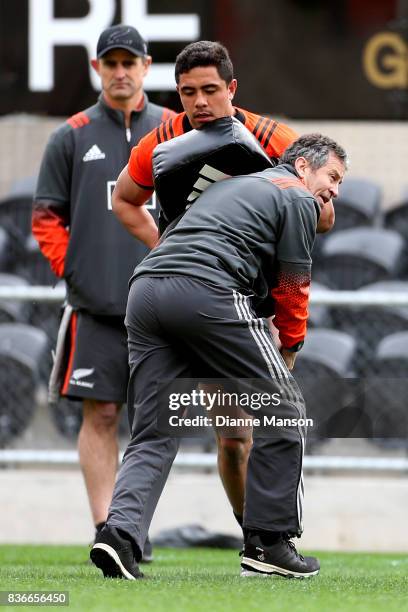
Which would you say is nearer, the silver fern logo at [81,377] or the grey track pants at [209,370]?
the grey track pants at [209,370]

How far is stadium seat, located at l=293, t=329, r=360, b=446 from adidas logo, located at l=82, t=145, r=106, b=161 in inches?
48.0

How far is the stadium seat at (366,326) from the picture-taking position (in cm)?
693

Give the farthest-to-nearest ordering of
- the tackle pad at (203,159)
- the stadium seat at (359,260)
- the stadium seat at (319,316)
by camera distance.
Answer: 1. the stadium seat at (359,260)
2. the stadium seat at (319,316)
3. the tackle pad at (203,159)

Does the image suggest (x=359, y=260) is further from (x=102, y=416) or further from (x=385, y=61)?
(x=102, y=416)

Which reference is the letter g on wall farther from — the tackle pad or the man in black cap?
the tackle pad

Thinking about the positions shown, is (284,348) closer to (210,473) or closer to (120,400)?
(120,400)

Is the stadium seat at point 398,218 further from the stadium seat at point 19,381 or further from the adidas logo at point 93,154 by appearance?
the adidas logo at point 93,154

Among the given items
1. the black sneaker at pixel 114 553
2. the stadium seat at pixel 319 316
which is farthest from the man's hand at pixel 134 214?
the stadium seat at pixel 319 316

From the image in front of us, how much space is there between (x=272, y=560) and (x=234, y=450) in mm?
709

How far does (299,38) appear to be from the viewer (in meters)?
9.33

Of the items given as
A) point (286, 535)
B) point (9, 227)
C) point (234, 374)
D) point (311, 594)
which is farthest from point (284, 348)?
point (9, 227)

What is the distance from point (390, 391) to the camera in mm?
6559

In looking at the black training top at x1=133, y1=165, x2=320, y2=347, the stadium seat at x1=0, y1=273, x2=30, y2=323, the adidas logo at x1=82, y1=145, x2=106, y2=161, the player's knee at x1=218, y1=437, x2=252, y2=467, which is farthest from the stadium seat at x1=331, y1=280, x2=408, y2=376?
the black training top at x1=133, y1=165, x2=320, y2=347

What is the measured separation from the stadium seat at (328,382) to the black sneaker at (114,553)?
1.10 meters
